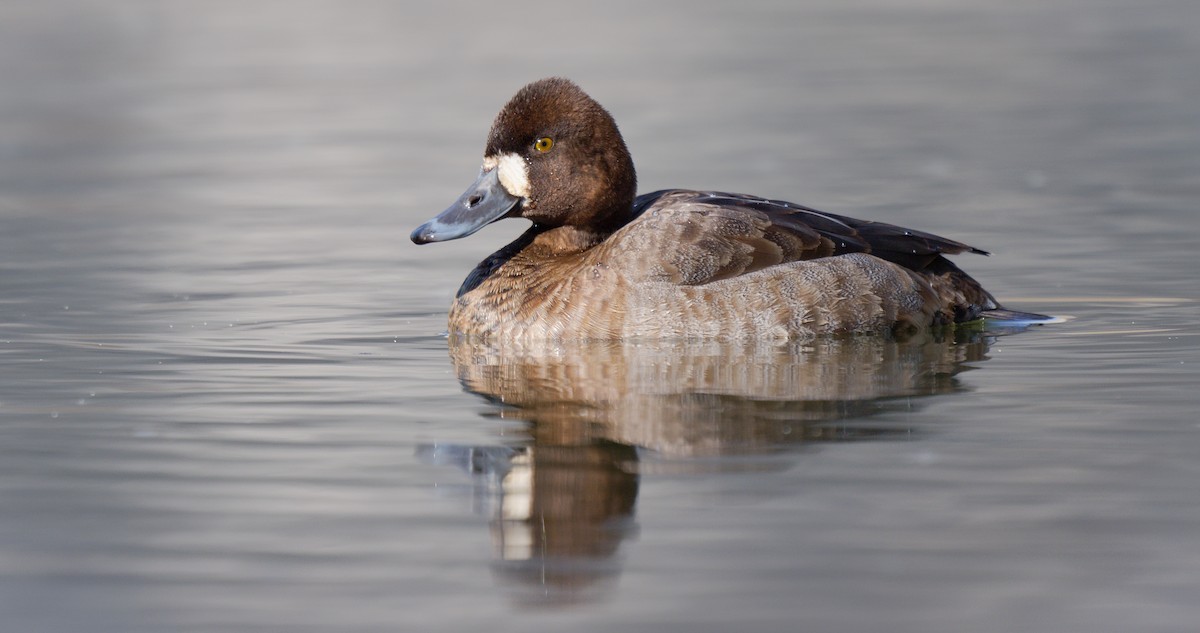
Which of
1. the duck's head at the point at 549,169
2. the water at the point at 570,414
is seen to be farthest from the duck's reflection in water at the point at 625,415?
the duck's head at the point at 549,169

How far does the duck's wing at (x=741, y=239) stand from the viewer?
7336mm

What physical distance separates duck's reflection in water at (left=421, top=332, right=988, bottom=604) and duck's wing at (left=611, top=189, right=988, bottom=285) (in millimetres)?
374

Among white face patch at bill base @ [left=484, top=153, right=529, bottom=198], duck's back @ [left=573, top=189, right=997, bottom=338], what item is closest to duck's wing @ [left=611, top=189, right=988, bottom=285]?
duck's back @ [left=573, top=189, right=997, bottom=338]

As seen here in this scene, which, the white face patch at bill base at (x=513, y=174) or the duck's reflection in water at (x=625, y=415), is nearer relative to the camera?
the duck's reflection in water at (x=625, y=415)

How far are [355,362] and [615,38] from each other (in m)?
15.2

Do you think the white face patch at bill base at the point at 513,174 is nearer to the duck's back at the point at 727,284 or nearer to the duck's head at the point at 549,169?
the duck's head at the point at 549,169

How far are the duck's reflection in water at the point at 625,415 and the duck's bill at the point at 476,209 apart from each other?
2.00 ft

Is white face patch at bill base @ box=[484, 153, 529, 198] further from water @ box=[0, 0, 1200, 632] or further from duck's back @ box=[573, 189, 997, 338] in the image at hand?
water @ box=[0, 0, 1200, 632]

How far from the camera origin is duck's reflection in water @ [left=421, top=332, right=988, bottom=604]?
436 cm

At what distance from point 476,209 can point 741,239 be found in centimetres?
126

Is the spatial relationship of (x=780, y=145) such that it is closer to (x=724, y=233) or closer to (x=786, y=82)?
(x=786, y=82)

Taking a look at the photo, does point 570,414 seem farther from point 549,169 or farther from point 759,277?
point 549,169

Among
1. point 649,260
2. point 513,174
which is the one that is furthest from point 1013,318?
point 513,174

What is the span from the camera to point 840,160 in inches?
536
